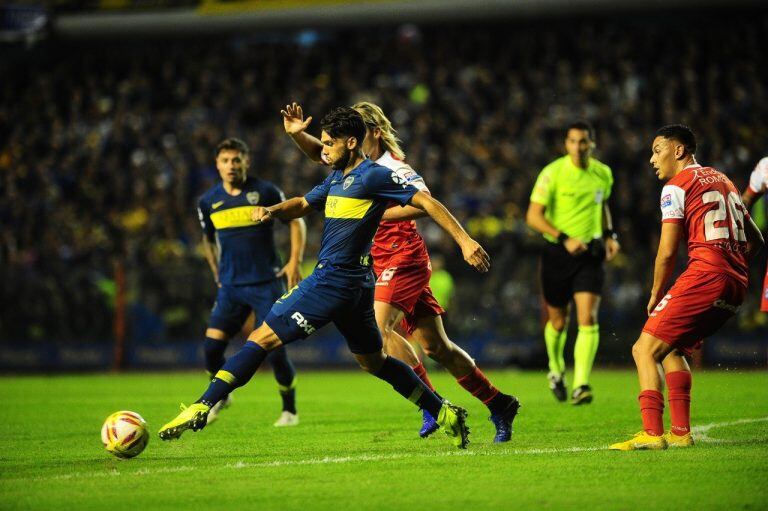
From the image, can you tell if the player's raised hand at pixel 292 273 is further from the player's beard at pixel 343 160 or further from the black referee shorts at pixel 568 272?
the black referee shorts at pixel 568 272

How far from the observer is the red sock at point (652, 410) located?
7266mm

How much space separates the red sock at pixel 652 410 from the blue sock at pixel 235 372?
2.58 meters

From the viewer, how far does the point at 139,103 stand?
87.5 ft

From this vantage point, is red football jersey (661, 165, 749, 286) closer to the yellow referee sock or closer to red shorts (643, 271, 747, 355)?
red shorts (643, 271, 747, 355)

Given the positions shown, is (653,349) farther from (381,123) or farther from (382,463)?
(381,123)

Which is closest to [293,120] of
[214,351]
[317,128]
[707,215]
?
[214,351]

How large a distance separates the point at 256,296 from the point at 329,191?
299 cm

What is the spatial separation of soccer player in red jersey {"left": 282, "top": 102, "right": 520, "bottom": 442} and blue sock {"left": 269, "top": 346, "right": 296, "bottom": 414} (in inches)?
58.6

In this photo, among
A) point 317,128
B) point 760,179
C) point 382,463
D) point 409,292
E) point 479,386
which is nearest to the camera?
point 382,463

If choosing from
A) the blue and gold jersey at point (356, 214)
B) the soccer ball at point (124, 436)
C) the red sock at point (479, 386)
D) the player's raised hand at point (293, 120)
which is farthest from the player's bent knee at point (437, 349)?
the soccer ball at point (124, 436)

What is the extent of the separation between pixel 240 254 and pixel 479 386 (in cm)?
318

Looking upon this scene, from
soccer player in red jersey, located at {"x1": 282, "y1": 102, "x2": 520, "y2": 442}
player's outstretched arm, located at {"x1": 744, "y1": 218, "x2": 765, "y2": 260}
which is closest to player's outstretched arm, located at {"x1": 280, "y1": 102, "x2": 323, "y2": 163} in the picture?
soccer player in red jersey, located at {"x1": 282, "y1": 102, "x2": 520, "y2": 442}

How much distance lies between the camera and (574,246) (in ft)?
37.1

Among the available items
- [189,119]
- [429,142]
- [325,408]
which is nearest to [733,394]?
[325,408]
